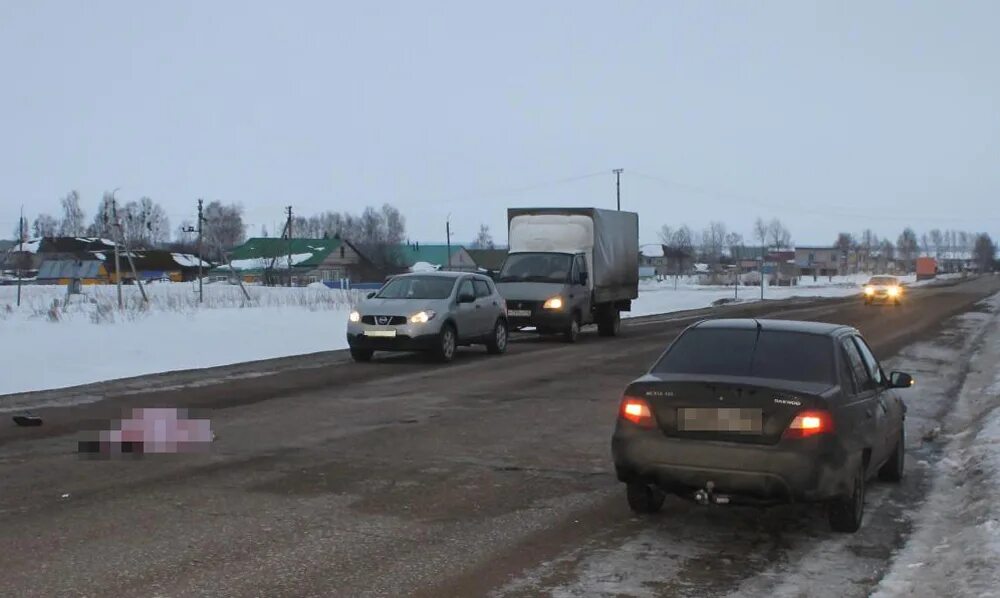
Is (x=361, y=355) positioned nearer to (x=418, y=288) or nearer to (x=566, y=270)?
(x=418, y=288)

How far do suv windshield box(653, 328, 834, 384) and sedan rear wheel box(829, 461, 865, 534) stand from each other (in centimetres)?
72

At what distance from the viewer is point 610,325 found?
86.9ft

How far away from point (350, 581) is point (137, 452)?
14.4 feet

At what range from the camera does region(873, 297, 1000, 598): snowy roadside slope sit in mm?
5586

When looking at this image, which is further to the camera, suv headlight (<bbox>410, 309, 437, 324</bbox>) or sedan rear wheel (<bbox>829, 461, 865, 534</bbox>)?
suv headlight (<bbox>410, 309, 437, 324</bbox>)

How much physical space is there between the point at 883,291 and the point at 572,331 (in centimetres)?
2932

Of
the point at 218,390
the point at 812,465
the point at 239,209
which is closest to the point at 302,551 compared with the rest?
the point at 812,465

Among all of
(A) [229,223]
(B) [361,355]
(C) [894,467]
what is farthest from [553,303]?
(A) [229,223]

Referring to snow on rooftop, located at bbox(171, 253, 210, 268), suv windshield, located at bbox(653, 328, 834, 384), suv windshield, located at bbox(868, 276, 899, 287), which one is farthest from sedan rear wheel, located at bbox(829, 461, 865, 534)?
snow on rooftop, located at bbox(171, 253, 210, 268)

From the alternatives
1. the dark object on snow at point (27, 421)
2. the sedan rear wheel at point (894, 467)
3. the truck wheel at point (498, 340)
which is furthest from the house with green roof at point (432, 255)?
the sedan rear wheel at point (894, 467)

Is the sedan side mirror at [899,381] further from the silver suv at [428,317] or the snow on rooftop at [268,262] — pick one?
the snow on rooftop at [268,262]

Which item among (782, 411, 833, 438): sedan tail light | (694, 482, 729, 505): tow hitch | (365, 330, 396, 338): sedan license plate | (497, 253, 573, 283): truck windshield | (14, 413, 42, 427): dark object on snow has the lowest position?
(14, 413, 42, 427): dark object on snow

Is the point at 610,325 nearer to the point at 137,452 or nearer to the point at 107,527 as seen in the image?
the point at 137,452

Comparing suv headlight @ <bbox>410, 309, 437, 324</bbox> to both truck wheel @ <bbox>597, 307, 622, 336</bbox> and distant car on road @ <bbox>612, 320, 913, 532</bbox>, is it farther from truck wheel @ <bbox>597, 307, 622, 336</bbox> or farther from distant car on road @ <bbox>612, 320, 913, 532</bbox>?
distant car on road @ <bbox>612, 320, 913, 532</bbox>
